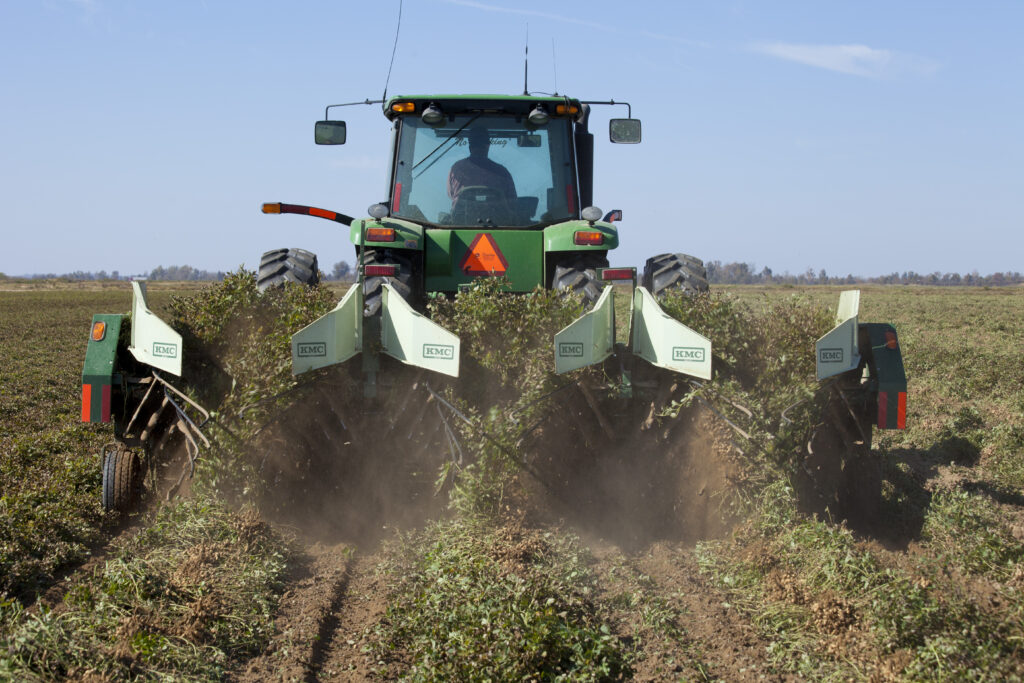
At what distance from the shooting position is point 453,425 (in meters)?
4.89

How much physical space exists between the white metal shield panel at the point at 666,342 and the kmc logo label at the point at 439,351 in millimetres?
1089

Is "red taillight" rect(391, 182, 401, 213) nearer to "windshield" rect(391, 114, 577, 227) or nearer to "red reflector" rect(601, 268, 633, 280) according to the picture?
"windshield" rect(391, 114, 577, 227)

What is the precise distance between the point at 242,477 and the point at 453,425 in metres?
1.21

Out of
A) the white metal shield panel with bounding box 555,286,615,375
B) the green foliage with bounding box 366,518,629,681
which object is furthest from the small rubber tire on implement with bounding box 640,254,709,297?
the green foliage with bounding box 366,518,629,681

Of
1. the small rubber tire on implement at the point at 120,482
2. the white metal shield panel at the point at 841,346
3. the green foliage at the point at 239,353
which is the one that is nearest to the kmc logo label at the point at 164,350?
the green foliage at the point at 239,353

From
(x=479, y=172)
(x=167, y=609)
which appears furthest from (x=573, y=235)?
(x=167, y=609)

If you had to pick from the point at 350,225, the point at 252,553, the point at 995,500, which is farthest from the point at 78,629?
the point at 995,500

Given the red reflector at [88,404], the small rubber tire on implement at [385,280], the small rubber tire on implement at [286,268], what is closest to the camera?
the red reflector at [88,404]

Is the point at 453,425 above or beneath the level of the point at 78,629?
above

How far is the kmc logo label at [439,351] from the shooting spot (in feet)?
15.1

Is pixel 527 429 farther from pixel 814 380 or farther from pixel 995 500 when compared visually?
pixel 995 500

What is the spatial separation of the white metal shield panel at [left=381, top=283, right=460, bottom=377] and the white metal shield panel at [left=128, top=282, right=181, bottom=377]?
119 cm

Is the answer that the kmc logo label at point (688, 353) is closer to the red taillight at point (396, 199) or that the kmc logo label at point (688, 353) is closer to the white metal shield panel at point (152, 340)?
the red taillight at point (396, 199)

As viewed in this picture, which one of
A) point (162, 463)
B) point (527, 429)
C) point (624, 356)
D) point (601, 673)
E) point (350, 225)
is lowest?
point (601, 673)
